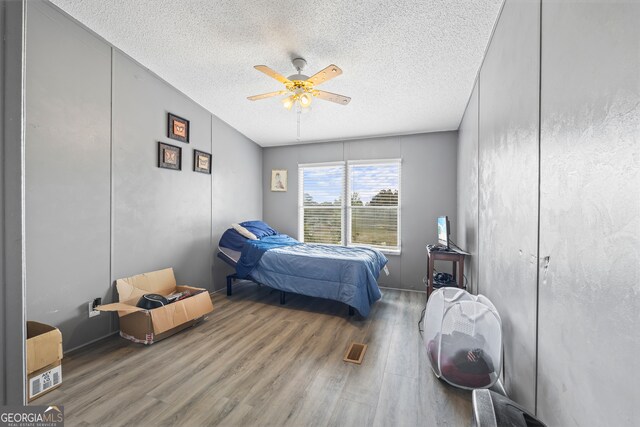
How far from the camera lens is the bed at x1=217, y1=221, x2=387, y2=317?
10.1 feet

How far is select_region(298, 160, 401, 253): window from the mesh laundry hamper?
8.64 ft

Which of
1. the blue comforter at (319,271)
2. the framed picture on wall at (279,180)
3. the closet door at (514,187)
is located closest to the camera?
the closet door at (514,187)

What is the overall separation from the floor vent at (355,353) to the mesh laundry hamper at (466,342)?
0.61 meters

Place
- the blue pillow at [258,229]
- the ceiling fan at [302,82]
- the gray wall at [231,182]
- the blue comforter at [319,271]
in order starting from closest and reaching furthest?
the ceiling fan at [302,82]
the blue comforter at [319,271]
the gray wall at [231,182]
the blue pillow at [258,229]

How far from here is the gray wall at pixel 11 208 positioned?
781 mm

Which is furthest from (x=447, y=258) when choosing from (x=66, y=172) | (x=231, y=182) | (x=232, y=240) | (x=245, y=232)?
(x=66, y=172)

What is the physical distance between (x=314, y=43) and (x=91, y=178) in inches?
96.6

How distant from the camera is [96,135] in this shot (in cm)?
246

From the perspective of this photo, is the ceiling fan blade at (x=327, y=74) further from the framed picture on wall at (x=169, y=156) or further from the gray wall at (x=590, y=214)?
the framed picture on wall at (x=169, y=156)

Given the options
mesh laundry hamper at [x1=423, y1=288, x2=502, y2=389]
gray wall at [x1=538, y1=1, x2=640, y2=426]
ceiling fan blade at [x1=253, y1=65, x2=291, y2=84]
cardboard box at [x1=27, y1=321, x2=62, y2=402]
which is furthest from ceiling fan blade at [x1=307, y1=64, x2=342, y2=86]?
cardboard box at [x1=27, y1=321, x2=62, y2=402]

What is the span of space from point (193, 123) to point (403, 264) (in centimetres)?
402

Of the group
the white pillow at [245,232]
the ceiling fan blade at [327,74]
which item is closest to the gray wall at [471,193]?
the ceiling fan blade at [327,74]

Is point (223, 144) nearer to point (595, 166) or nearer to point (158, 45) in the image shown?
point (158, 45)

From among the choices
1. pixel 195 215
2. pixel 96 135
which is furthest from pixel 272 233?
pixel 96 135
